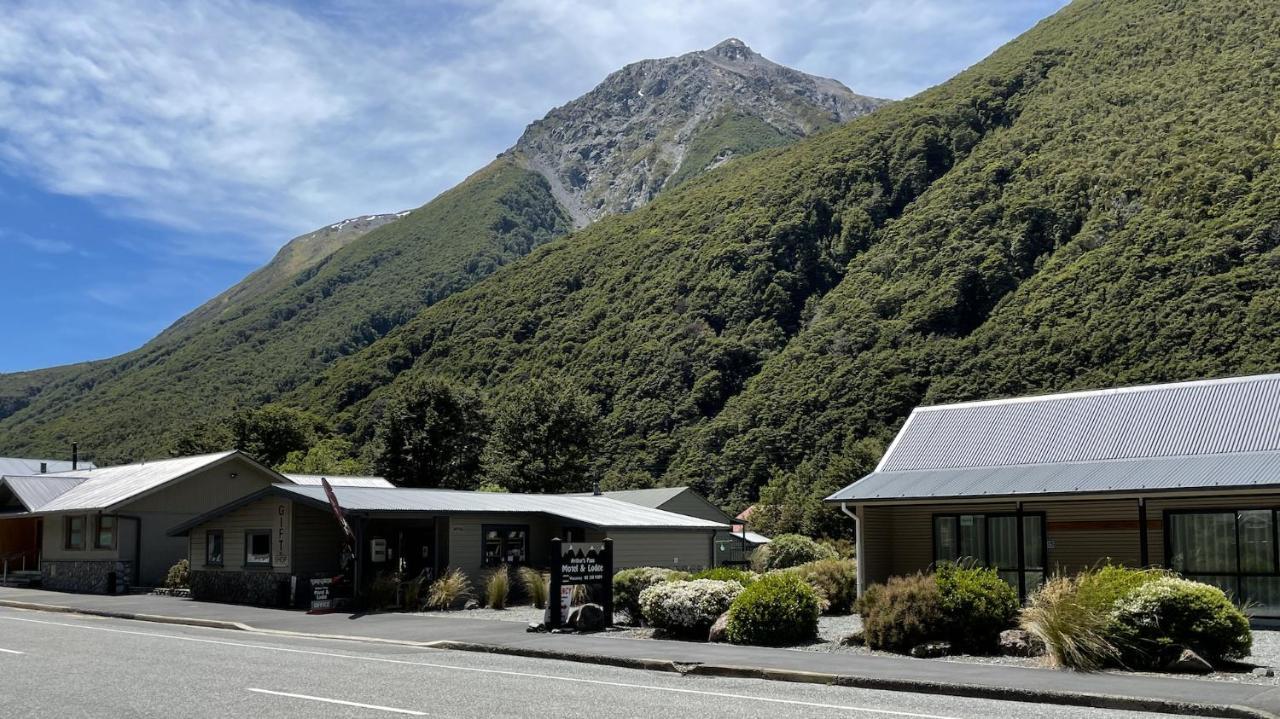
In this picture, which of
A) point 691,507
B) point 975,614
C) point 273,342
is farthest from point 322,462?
point 273,342

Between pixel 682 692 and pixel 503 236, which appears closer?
pixel 682 692

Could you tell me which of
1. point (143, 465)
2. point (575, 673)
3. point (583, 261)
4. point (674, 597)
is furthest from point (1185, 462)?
point (583, 261)

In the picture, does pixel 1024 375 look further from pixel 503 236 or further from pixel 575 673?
pixel 503 236

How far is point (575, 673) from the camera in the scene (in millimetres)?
15750

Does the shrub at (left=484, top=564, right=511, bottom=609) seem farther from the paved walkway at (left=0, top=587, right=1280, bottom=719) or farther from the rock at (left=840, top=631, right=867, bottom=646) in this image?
the rock at (left=840, top=631, right=867, bottom=646)

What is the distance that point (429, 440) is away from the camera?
7225cm

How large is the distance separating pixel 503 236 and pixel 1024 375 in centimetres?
11734

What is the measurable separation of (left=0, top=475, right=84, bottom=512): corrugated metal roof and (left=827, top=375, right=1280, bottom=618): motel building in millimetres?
31608

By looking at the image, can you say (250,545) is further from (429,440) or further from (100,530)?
(429,440)

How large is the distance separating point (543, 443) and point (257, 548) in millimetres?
39788

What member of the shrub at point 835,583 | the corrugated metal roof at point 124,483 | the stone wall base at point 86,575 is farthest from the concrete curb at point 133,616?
the shrub at point 835,583

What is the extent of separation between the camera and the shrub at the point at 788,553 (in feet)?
125

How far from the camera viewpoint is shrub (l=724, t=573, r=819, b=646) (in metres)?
19.5

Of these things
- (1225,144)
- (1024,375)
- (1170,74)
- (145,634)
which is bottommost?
(145,634)
